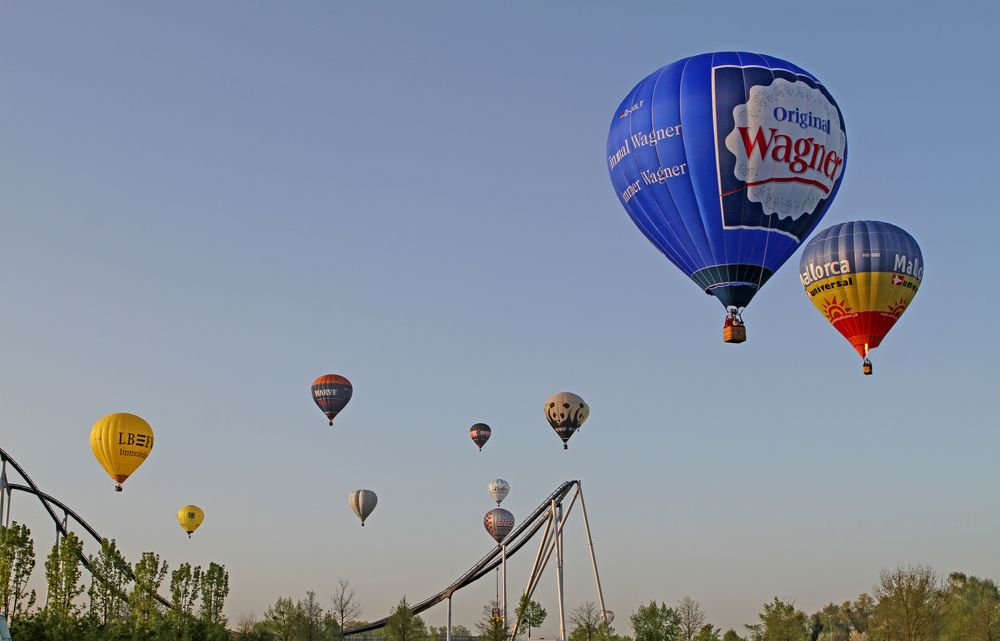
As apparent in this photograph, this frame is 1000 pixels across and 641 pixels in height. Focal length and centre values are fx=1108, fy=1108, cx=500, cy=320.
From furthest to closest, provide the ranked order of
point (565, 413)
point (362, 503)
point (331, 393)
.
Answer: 1. point (362, 503)
2. point (331, 393)
3. point (565, 413)

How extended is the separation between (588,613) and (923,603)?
1211 inches

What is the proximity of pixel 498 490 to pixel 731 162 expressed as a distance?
6319 cm

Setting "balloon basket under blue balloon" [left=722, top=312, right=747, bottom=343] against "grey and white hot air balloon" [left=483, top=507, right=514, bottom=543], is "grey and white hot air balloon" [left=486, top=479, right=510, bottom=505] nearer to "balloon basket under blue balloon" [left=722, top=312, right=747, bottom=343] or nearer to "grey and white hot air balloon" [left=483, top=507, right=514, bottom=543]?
"grey and white hot air balloon" [left=483, top=507, right=514, bottom=543]

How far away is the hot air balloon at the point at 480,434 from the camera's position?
86000 millimetres

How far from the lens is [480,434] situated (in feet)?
282

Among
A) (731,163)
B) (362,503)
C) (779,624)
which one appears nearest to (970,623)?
(779,624)

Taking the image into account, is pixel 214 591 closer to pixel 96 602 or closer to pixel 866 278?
pixel 96 602

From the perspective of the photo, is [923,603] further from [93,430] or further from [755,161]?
[93,430]

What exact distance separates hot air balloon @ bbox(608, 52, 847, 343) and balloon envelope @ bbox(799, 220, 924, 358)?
8.83 metres

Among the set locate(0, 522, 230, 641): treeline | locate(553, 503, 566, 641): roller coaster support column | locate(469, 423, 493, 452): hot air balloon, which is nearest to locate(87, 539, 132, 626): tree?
locate(0, 522, 230, 641): treeline

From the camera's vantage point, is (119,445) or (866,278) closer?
(866,278)

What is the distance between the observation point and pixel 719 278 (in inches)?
1265

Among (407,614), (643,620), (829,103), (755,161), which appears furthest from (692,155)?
(407,614)

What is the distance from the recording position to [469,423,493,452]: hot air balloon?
86000 millimetres
